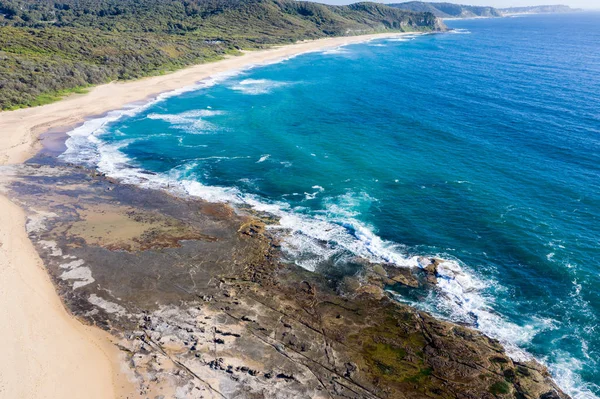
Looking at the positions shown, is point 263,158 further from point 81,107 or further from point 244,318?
point 81,107

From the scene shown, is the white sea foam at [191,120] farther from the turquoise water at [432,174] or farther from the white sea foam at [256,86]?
the white sea foam at [256,86]

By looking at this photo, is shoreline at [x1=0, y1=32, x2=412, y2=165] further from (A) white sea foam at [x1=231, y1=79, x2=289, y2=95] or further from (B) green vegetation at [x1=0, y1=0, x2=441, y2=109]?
(A) white sea foam at [x1=231, y1=79, x2=289, y2=95]

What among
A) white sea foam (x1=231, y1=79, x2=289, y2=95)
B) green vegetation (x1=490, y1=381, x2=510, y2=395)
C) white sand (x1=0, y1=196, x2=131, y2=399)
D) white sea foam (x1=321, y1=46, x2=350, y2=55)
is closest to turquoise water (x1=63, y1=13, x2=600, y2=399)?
white sea foam (x1=231, y1=79, x2=289, y2=95)

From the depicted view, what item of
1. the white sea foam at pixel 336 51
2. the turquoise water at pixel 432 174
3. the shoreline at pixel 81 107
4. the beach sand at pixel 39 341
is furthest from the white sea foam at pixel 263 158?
the white sea foam at pixel 336 51

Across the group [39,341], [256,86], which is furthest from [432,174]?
→ [256,86]

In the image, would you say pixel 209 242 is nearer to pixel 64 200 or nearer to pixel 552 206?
pixel 64 200
